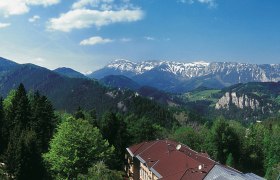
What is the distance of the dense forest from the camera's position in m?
56.3

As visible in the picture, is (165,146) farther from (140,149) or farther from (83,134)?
(83,134)

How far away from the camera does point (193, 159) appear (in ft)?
203

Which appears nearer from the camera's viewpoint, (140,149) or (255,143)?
(140,149)

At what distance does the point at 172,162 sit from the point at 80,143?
49.7 feet

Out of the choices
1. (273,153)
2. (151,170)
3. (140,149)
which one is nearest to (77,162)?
(151,170)

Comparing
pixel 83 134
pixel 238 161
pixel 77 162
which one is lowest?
pixel 238 161

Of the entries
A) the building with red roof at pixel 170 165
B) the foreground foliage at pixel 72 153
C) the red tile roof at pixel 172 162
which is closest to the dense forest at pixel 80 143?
the foreground foliage at pixel 72 153

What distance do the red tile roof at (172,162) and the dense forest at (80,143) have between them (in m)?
A: 6.67

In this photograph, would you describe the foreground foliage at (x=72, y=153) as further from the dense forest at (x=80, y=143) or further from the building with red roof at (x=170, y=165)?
the building with red roof at (x=170, y=165)

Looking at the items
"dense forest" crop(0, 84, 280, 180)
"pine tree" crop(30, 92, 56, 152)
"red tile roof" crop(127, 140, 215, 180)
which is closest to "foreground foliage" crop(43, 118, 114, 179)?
"dense forest" crop(0, 84, 280, 180)

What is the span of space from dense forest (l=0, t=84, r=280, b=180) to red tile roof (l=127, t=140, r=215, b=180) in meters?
6.67

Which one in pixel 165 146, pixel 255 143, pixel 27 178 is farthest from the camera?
pixel 255 143

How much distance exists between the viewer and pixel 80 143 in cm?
6288

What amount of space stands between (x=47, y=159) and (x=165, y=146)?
2440 centimetres
